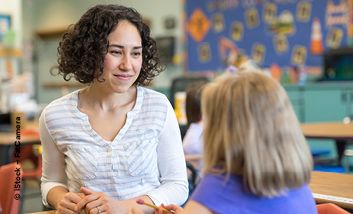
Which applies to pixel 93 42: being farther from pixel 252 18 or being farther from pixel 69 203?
pixel 252 18

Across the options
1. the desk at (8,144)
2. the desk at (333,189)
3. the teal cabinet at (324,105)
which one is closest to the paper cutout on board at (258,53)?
the teal cabinet at (324,105)

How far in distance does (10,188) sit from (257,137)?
43.0 inches

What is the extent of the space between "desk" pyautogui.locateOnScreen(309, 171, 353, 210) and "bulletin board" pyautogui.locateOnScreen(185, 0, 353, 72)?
4.54m

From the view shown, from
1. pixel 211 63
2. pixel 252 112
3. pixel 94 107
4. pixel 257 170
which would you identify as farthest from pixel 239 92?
pixel 211 63

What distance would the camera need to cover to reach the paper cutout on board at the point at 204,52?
25.6 feet

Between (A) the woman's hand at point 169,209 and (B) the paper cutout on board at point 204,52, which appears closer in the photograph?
(A) the woman's hand at point 169,209

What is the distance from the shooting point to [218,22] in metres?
7.67

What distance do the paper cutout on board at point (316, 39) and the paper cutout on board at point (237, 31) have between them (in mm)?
1110

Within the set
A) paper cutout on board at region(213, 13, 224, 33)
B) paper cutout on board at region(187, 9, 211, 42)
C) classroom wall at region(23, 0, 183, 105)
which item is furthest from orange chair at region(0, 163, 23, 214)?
classroom wall at region(23, 0, 183, 105)

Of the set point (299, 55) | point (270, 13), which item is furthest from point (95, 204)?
point (270, 13)

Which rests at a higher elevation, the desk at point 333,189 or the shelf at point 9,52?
the shelf at point 9,52

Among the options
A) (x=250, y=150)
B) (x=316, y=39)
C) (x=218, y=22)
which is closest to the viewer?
(x=250, y=150)

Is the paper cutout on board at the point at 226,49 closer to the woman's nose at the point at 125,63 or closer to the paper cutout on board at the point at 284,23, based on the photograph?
the paper cutout on board at the point at 284,23

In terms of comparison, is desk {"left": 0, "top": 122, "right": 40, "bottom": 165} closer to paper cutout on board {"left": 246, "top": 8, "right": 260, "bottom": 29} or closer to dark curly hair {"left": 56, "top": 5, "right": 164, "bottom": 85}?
dark curly hair {"left": 56, "top": 5, "right": 164, "bottom": 85}
